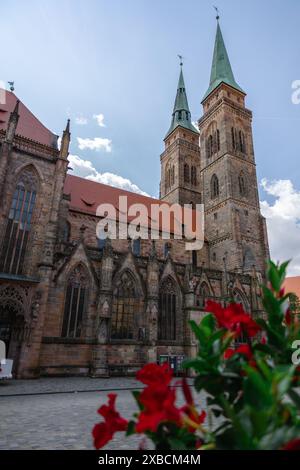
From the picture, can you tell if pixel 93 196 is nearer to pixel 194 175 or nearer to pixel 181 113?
pixel 194 175

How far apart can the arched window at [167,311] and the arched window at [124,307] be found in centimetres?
218

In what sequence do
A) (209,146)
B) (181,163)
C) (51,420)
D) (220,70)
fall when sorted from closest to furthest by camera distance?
(51,420), (209,146), (220,70), (181,163)

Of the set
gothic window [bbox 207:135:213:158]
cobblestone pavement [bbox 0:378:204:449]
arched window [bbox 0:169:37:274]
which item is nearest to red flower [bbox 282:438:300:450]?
cobblestone pavement [bbox 0:378:204:449]

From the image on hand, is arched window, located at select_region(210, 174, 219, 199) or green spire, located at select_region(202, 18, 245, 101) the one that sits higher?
green spire, located at select_region(202, 18, 245, 101)

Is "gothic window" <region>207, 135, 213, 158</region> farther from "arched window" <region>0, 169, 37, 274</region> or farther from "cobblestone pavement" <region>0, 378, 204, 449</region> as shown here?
"cobblestone pavement" <region>0, 378, 204, 449</region>

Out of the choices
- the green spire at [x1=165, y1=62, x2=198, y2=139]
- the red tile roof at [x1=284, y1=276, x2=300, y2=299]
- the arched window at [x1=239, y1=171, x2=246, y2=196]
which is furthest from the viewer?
the red tile roof at [x1=284, y1=276, x2=300, y2=299]

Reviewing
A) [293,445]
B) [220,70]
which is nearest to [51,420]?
[293,445]

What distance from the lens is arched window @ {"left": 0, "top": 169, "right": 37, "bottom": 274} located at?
642 inches

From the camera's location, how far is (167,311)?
20.3 m

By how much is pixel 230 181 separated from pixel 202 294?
48.0ft

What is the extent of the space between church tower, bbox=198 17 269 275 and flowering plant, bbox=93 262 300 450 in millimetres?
27198

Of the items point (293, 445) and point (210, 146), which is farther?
point (210, 146)

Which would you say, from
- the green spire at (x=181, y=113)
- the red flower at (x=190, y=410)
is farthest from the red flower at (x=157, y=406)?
the green spire at (x=181, y=113)

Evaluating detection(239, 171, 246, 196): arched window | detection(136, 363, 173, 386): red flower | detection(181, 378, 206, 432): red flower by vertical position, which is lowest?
detection(181, 378, 206, 432): red flower
